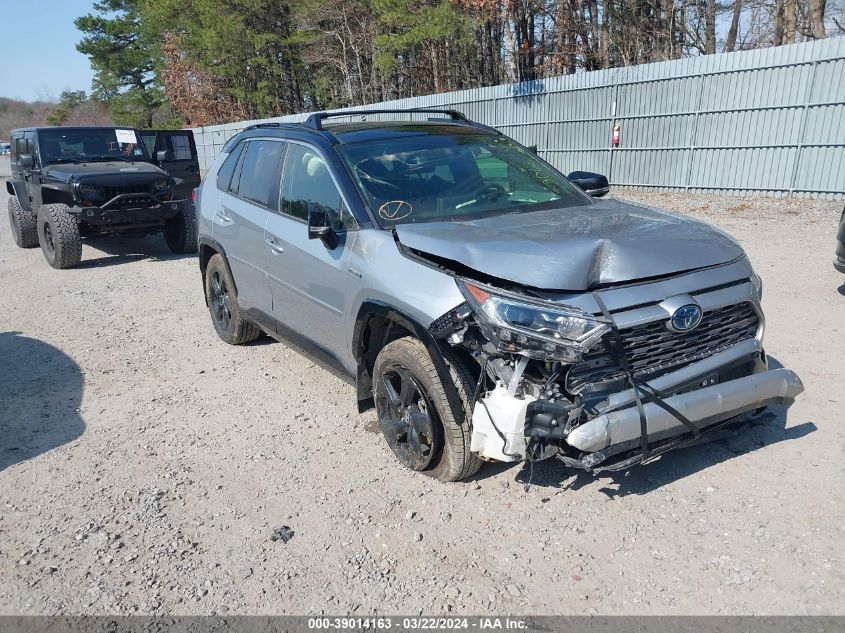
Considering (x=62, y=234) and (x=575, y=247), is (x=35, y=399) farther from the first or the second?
(x=62, y=234)

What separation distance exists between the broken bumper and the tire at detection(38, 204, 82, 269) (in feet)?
27.9

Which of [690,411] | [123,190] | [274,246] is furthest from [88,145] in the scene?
[690,411]

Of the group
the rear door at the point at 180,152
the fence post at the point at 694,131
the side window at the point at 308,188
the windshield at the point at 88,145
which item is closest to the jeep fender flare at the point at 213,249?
the side window at the point at 308,188

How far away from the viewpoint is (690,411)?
113 inches

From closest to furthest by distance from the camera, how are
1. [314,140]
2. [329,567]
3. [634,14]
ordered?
[329,567] < [314,140] < [634,14]

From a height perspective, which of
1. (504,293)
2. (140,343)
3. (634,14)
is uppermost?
(634,14)

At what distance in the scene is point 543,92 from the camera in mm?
15898

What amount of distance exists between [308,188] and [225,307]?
1.98m

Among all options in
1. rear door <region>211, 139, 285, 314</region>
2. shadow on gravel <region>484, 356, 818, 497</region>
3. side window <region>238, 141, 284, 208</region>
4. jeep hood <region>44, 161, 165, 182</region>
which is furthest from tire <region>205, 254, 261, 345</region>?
jeep hood <region>44, 161, 165, 182</region>

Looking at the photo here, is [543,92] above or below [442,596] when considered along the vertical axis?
above

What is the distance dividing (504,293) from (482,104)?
52.5ft

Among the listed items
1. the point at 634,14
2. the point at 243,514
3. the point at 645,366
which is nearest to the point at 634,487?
the point at 645,366

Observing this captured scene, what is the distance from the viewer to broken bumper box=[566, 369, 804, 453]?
270 centimetres

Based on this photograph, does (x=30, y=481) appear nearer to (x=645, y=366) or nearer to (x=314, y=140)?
(x=314, y=140)
